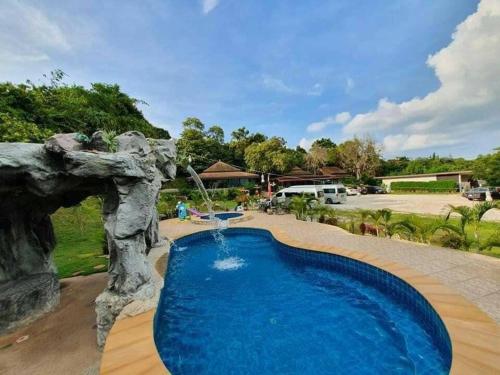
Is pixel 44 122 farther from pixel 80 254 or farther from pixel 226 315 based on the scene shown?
pixel 226 315

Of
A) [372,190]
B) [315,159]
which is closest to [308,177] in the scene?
[315,159]


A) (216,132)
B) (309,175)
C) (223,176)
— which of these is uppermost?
(216,132)

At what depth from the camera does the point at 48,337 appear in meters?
4.45

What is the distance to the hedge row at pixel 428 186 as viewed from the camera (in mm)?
31956

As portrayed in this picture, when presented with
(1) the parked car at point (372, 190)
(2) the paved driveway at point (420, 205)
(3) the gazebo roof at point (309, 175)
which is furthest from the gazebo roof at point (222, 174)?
(1) the parked car at point (372, 190)

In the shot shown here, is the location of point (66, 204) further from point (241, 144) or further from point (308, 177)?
point (241, 144)

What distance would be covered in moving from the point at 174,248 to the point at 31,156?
23.3 ft

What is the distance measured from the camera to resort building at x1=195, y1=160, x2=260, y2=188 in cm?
3141

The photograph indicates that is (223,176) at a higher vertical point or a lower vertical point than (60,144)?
higher

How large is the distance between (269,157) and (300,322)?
3234 cm

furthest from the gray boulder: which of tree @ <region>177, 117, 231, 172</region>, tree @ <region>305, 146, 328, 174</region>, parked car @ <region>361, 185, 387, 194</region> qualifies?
tree @ <region>305, 146, 328, 174</region>

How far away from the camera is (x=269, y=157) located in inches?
1427

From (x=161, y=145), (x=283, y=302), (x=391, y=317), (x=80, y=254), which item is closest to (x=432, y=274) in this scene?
(x=391, y=317)

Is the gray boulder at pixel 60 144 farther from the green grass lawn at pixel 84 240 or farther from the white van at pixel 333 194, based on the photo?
the white van at pixel 333 194
